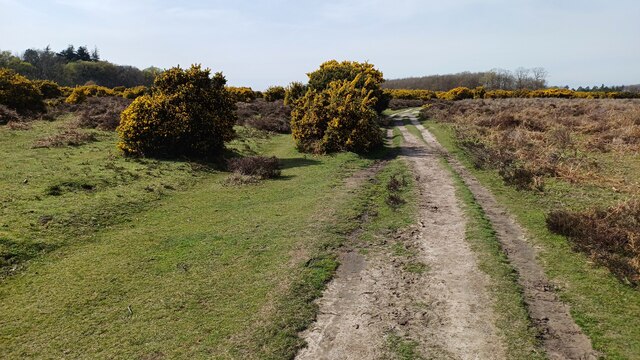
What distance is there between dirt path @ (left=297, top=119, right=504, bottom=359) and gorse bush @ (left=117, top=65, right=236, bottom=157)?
13532 millimetres

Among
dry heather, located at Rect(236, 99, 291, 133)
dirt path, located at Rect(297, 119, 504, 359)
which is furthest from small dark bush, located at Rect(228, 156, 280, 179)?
dry heather, located at Rect(236, 99, 291, 133)

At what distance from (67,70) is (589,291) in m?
102

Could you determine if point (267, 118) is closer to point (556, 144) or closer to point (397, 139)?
point (397, 139)

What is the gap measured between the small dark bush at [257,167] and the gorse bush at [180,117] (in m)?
2.99

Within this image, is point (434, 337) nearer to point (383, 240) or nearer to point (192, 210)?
point (383, 240)

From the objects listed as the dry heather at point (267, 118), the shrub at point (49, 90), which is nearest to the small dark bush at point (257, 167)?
the dry heather at point (267, 118)

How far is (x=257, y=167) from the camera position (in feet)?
60.4

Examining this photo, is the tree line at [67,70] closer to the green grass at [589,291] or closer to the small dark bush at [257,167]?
the small dark bush at [257,167]

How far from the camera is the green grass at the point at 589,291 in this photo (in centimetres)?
629

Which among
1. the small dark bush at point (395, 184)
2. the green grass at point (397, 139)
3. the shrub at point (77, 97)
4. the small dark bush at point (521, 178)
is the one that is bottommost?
the small dark bush at point (395, 184)

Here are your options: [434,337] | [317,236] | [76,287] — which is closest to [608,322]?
[434,337]

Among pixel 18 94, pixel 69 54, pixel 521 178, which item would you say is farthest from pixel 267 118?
pixel 69 54

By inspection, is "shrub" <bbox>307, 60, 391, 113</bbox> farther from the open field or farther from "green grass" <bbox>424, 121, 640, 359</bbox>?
"green grass" <bbox>424, 121, 640, 359</bbox>

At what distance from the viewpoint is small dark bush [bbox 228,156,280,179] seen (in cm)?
1797
